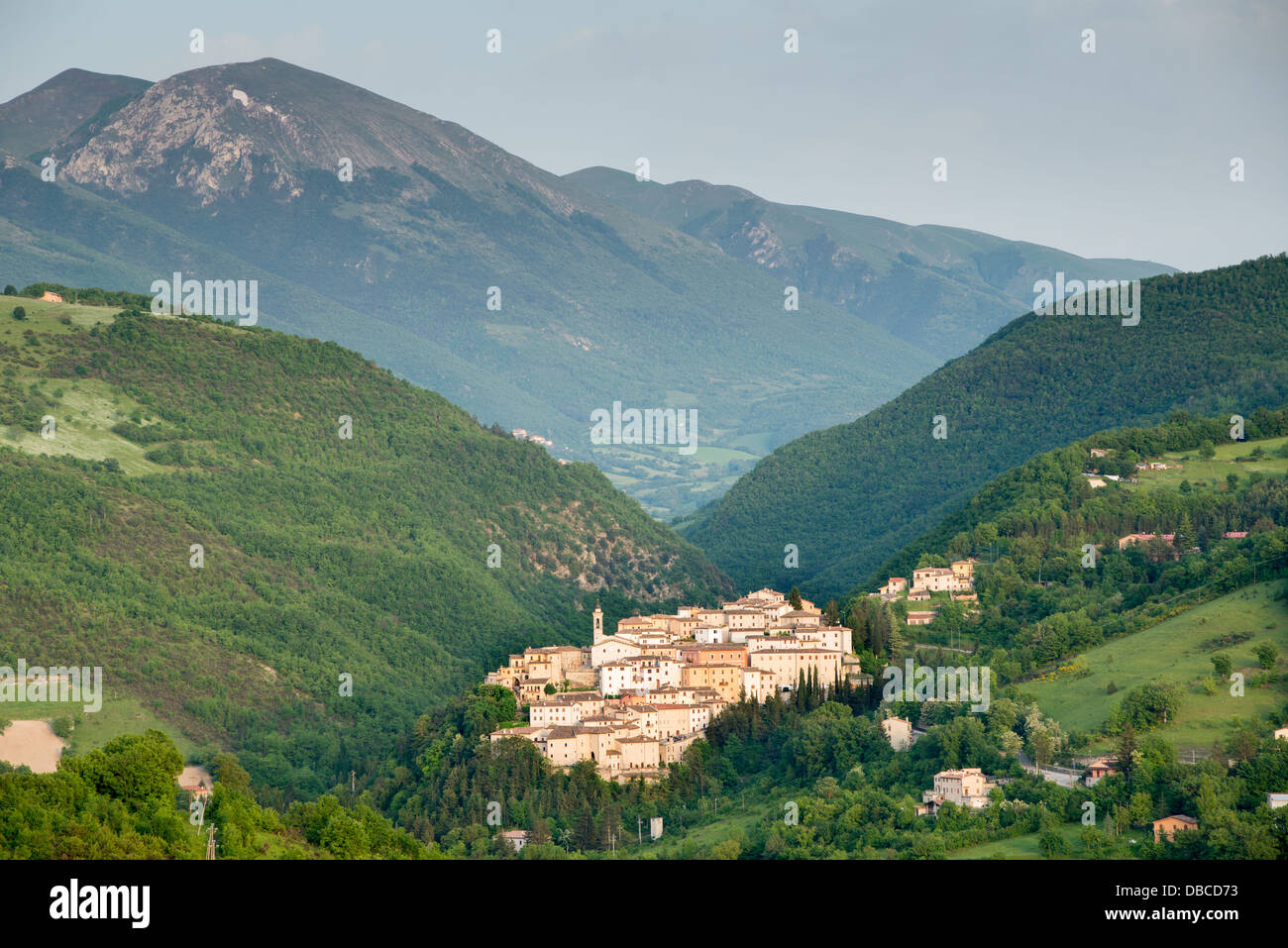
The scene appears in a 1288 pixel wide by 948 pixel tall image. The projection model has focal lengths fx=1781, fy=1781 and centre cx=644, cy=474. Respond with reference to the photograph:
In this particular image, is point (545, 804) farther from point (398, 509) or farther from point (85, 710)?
point (398, 509)

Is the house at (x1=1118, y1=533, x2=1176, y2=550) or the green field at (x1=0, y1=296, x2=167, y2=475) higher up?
the green field at (x1=0, y1=296, x2=167, y2=475)

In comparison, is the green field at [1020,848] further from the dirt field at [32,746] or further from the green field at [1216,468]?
the green field at [1216,468]

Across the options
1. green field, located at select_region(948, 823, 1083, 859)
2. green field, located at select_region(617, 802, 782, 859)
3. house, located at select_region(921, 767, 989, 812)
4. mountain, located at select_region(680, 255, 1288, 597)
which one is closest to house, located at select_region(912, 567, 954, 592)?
mountain, located at select_region(680, 255, 1288, 597)

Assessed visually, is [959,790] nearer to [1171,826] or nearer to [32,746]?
[1171,826]

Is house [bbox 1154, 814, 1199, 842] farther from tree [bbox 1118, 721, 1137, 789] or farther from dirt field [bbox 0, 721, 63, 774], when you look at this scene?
dirt field [bbox 0, 721, 63, 774]
